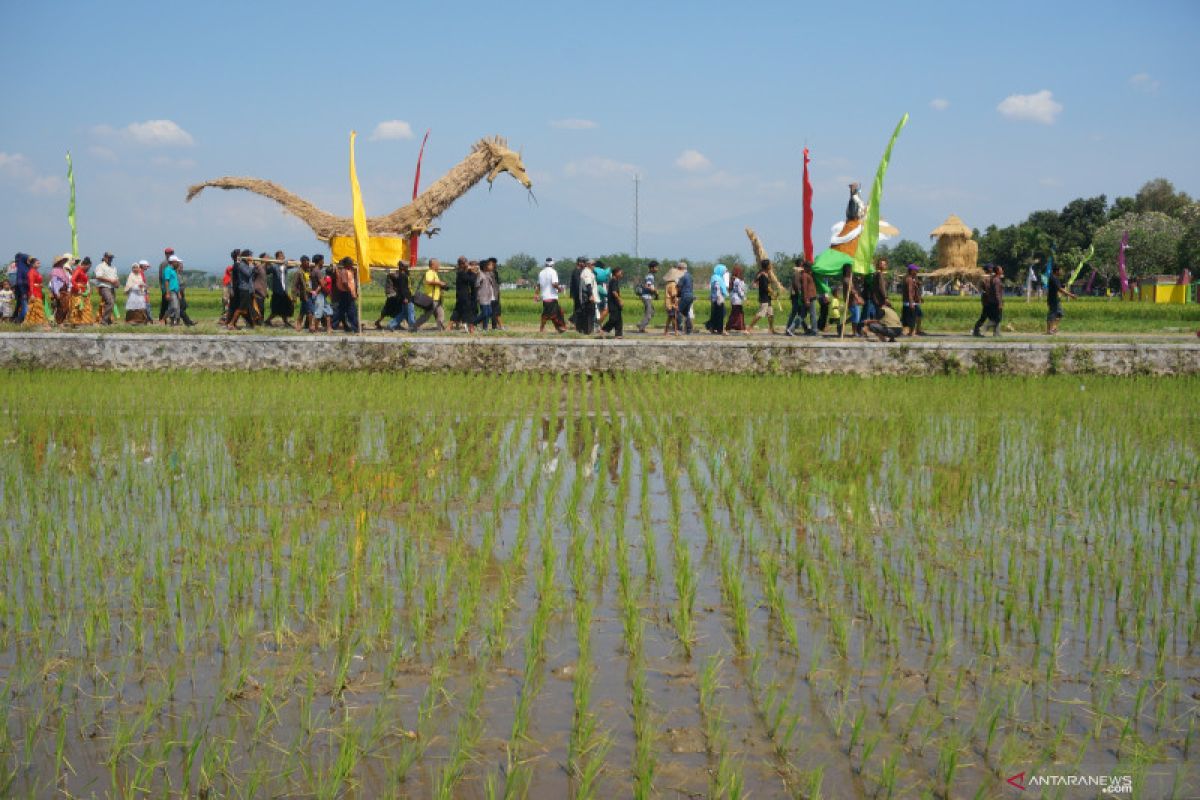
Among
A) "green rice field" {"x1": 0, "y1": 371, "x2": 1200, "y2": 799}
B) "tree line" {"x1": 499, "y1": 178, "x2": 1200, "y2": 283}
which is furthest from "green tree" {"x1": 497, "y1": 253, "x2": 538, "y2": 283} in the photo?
"green rice field" {"x1": 0, "y1": 371, "x2": 1200, "y2": 799}

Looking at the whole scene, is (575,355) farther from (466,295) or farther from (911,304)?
(911,304)

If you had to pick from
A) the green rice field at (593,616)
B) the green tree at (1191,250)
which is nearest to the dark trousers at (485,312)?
the green rice field at (593,616)

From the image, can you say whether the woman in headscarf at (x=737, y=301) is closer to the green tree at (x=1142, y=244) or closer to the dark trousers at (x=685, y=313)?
the dark trousers at (x=685, y=313)

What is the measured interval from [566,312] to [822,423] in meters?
14.8

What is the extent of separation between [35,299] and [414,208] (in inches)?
234

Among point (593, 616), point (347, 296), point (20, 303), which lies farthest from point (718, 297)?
point (593, 616)

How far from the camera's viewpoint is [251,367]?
37.3ft

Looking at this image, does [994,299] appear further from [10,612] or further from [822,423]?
[10,612]

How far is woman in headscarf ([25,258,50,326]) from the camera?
1413cm

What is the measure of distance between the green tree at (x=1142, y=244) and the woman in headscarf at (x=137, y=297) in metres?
36.6

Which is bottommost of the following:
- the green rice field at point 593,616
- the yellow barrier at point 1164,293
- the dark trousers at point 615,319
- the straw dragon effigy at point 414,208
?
the green rice field at point 593,616

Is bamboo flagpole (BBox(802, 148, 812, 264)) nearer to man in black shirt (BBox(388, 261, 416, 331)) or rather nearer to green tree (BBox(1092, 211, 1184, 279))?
man in black shirt (BBox(388, 261, 416, 331))

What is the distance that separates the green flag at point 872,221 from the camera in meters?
11.5

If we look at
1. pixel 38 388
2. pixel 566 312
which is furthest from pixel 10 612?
pixel 566 312
